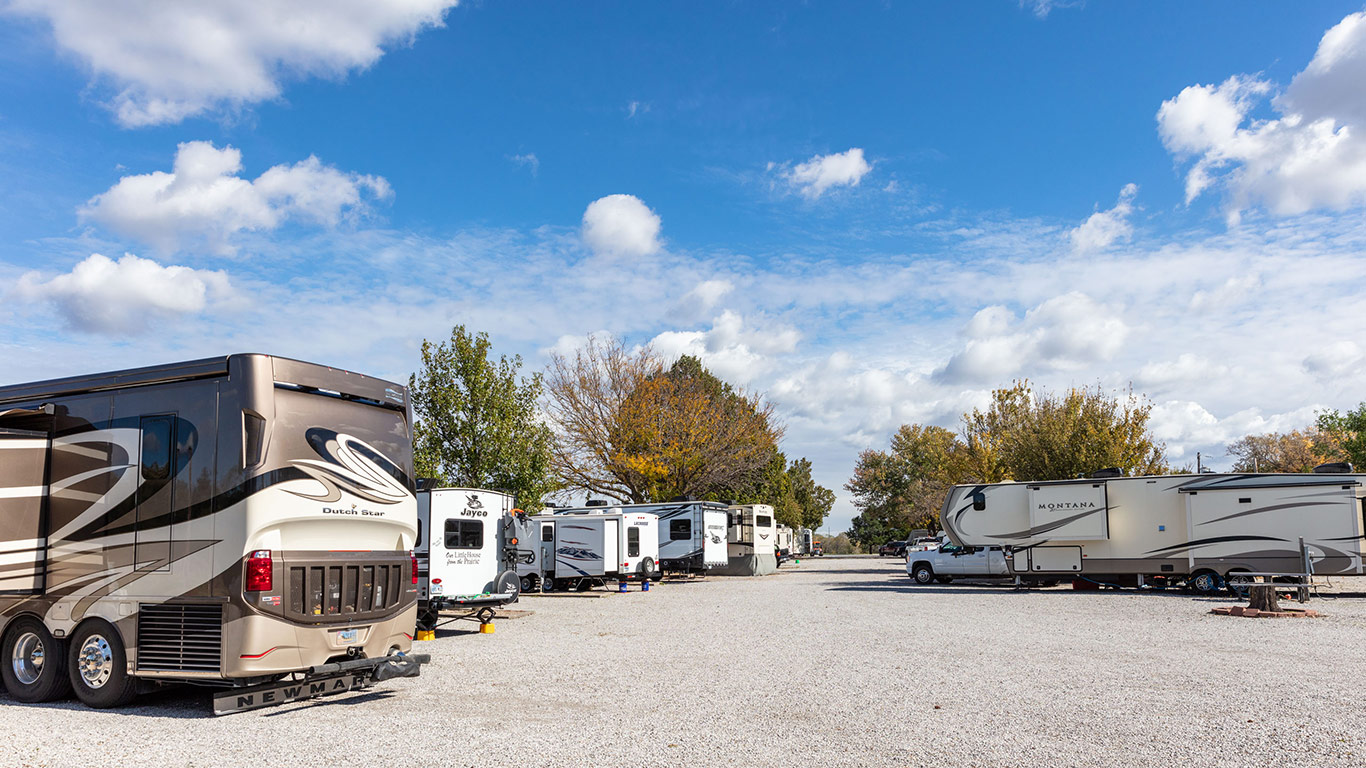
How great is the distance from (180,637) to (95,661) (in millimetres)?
1200

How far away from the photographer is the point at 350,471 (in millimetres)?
8945

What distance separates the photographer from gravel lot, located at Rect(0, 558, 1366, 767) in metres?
6.70

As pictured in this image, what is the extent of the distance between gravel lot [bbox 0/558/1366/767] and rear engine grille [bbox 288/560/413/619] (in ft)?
3.01

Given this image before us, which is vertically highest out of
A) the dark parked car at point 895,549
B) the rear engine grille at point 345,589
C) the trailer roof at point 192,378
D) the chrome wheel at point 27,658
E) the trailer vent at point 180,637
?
the trailer roof at point 192,378

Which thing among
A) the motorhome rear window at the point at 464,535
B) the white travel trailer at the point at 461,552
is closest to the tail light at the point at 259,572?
the white travel trailer at the point at 461,552

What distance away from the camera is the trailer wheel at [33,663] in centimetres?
864

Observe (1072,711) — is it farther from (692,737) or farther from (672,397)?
(672,397)

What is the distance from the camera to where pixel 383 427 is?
9.57 m

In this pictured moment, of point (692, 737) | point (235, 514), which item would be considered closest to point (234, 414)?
point (235, 514)

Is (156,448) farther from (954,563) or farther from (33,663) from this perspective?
(954,563)

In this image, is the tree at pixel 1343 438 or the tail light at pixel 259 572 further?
the tree at pixel 1343 438

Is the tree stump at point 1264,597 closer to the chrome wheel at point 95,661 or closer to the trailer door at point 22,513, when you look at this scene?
the chrome wheel at point 95,661

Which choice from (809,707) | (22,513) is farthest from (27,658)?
(809,707)

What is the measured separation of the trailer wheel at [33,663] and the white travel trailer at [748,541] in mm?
26563
